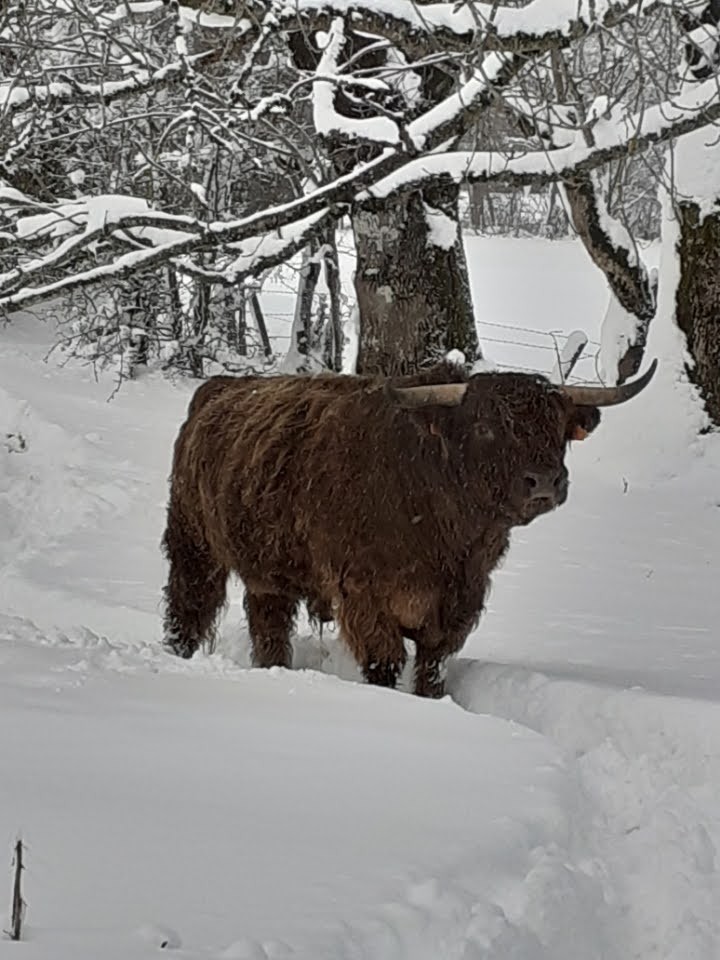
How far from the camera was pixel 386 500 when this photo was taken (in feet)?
16.4

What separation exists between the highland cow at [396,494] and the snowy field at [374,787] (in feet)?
1.51

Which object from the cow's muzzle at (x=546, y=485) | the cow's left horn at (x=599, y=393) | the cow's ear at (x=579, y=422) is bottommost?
the cow's muzzle at (x=546, y=485)

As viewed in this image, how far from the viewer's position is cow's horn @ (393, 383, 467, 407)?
16.0 feet

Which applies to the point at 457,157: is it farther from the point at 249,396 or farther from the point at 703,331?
the point at 703,331

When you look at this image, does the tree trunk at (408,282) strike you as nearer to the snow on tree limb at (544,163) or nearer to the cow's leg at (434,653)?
the snow on tree limb at (544,163)

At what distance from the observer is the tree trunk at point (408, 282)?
8.88 metres

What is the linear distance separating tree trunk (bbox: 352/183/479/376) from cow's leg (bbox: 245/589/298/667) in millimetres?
3524

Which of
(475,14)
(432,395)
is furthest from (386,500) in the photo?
(475,14)

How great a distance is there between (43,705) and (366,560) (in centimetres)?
190

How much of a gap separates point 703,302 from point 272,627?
552 centimetres

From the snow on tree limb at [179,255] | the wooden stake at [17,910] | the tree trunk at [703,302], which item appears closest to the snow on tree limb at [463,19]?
the snow on tree limb at [179,255]

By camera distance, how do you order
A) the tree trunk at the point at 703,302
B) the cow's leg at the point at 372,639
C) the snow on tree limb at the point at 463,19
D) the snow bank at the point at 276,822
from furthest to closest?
the tree trunk at the point at 703,302, the cow's leg at the point at 372,639, the snow on tree limb at the point at 463,19, the snow bank at the point at 276,822

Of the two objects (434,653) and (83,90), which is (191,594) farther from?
(83,90)

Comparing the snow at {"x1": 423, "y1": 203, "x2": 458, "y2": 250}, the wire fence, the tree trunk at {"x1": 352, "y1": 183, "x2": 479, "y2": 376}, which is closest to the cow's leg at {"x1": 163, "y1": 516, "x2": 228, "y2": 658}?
the tree trunk at {"x1": 352, "y1": 183, "x2": 479, "y2": 376}
